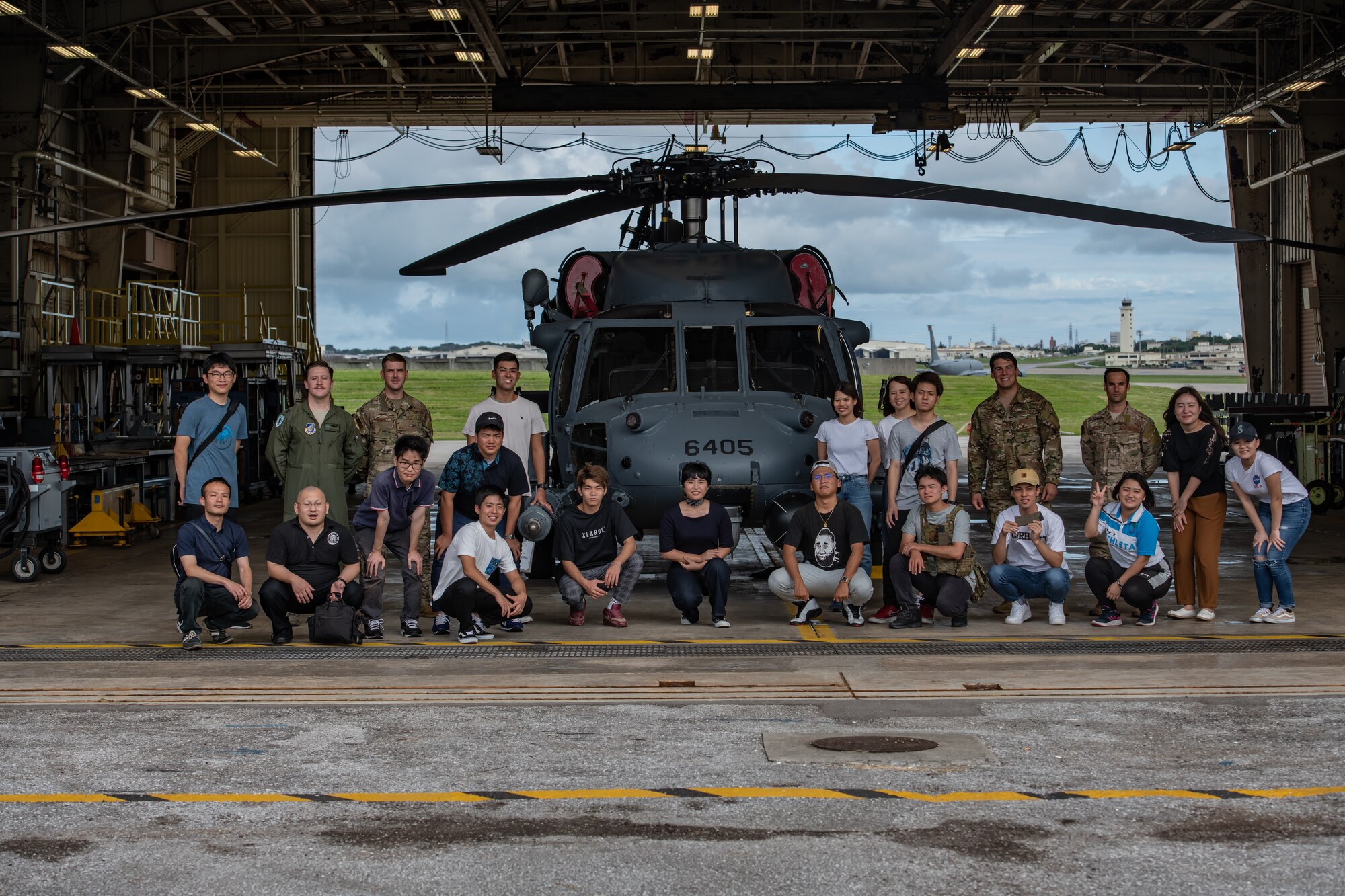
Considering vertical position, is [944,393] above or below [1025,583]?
above

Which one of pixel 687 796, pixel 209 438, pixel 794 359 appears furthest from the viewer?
pixel 794 359

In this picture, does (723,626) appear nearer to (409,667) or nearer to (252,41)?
(409,667)

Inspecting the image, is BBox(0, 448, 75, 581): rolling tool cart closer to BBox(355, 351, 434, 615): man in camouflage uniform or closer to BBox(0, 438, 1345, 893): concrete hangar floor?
BBox(0, 438, 1345, 893): concrete hangar floor

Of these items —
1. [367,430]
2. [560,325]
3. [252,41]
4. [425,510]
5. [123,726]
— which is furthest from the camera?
[252,41]

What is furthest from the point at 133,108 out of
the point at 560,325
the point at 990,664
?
the point at 990,664

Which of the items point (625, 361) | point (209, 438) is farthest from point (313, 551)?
point (625, 361)

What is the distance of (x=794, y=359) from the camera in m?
11.5

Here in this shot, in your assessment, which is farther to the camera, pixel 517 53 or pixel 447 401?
pixel 447 401

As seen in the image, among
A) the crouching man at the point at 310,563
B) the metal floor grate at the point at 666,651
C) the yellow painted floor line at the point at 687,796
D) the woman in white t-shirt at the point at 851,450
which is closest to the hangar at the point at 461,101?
the metal floor grate at the point at 666,651

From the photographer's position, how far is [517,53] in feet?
88.2

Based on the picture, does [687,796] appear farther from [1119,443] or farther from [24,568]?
[24,568]

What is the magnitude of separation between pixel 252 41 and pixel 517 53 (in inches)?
204

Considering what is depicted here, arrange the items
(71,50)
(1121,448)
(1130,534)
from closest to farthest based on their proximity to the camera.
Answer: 1. (1130,534)
2. (1121,448)
3. (71,50)

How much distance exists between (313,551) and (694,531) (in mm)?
2636
